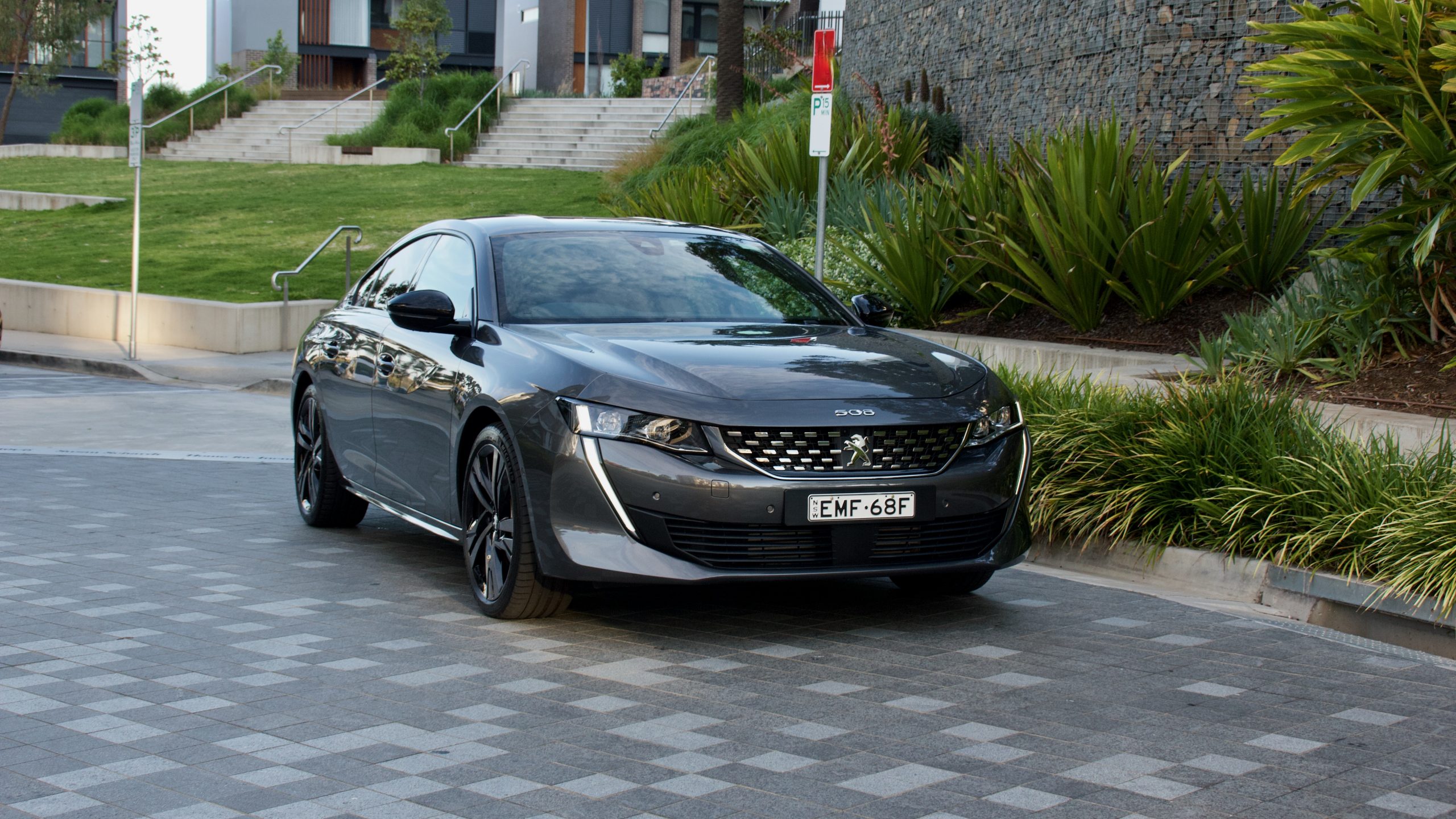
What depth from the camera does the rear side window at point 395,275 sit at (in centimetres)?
782

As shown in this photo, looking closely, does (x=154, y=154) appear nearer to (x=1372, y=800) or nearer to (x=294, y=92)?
(x=294, y=92)

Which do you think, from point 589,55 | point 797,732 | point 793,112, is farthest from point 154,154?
point 797,732

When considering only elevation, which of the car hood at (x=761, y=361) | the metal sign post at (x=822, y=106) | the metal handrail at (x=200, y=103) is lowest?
the car hood at (x=761, y=361)

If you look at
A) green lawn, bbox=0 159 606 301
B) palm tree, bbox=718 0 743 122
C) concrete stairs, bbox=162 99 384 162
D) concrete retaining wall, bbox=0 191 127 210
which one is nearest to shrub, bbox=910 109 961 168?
green lawn, bbox=0 159 606 301

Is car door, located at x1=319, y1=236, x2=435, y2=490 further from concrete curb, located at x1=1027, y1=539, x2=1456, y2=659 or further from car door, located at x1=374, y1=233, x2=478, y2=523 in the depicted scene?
concrete curb, located at x1=1027, y1=539, x2=1456, y2=659

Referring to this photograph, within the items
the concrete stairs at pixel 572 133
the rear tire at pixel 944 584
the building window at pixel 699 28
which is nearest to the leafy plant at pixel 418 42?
the concrete stairs at pixel 572 133

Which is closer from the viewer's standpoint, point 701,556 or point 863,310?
point 701,556

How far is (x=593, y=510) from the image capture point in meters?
5.77

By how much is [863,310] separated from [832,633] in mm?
1863

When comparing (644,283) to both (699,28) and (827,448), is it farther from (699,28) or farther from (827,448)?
(699,28)

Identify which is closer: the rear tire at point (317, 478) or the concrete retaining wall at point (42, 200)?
the rear tire at point (317, 478)

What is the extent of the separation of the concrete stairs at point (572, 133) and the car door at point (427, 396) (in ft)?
86.9

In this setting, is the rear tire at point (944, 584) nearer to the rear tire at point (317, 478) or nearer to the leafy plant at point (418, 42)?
the rear tire at point (317, 478)

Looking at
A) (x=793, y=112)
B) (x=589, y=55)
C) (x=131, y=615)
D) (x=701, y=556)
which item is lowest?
(x=131, y=615)
